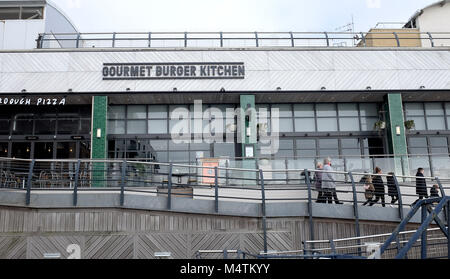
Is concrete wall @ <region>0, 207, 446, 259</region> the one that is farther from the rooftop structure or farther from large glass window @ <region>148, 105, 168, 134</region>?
the rooftop structure

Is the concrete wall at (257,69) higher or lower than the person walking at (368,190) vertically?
higher

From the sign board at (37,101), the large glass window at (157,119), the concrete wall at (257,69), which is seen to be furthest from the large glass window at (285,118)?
the sign board at (37,101)

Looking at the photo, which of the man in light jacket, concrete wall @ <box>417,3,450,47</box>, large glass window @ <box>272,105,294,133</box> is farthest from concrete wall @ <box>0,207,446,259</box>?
concrete wall @ <box>417,3,450,47</box>

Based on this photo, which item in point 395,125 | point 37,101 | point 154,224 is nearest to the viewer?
point 154,224

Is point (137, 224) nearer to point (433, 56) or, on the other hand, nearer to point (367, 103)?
point (367, 103)

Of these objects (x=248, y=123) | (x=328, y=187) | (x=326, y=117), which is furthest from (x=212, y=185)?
(x=326, y=117)

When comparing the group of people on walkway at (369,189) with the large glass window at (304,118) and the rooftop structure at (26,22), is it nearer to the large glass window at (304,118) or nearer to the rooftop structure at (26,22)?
the large glass window at (304,118)

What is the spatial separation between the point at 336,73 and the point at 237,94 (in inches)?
183

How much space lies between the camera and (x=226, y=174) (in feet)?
47.0

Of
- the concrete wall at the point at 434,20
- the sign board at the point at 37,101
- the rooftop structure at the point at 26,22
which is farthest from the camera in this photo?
the concrete wall at the point at 434,20

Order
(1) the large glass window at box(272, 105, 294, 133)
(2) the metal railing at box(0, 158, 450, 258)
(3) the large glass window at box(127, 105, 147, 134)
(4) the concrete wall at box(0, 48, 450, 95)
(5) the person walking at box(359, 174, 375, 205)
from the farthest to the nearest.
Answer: (1) the large glass window at box(272, 105, 294, 133), (3) the large glass window at box(127, 105, 147, 134), (4) the concrete wall at box(0, 48, 450, 95), (5) the person walking at box(359, 174, 375, 205), (2) the metal railing at box(0, 158, 450, 258)

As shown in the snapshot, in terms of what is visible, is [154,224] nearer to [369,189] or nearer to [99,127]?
[369,189]
